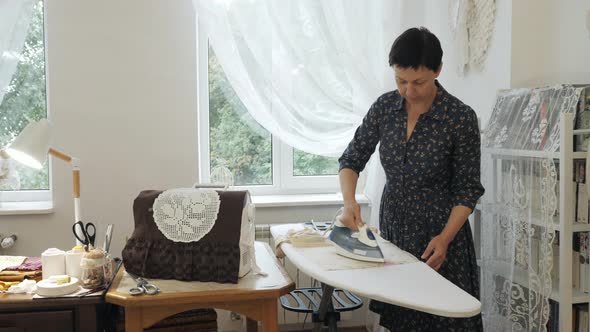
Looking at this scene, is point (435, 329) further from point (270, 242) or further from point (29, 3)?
point (29, 3)

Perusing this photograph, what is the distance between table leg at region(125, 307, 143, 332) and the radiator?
1139 mm

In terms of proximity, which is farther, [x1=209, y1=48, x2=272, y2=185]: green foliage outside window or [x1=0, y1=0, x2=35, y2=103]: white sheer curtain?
[x1=209, y1=48, x2=272, y2=185]: green foliage outside window

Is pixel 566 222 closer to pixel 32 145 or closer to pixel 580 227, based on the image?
pixel 580 227

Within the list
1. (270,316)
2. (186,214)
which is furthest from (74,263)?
(270,316)

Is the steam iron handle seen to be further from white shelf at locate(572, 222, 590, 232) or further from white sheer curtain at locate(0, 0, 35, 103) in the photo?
white sheer curtain at locate(0, 0, 35, 103)

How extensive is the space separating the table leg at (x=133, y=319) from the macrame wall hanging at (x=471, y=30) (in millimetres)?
1753

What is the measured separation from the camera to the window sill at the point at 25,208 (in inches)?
Result: 100

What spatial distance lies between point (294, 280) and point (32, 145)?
158 cm

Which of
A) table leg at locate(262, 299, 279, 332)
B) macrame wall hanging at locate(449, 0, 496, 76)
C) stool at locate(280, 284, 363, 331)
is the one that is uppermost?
macrame wall hanging at locate(449, 0, 496, 76)

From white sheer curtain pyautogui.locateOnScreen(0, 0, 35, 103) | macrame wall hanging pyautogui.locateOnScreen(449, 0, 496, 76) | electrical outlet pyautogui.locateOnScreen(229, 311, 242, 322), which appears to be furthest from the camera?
electrical outlet pyautogui.locateOnScreen(229, 311, 242, 322)

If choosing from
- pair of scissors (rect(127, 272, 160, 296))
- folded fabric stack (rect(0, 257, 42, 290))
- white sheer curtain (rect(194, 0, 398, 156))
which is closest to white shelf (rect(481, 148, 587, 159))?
white sheer curtain (rect(194, 0, 398, 156))

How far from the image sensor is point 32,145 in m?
1.67

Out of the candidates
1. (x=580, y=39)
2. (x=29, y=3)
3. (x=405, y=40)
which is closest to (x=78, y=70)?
(x=29, y=3)

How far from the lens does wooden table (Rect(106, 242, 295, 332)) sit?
157cm
